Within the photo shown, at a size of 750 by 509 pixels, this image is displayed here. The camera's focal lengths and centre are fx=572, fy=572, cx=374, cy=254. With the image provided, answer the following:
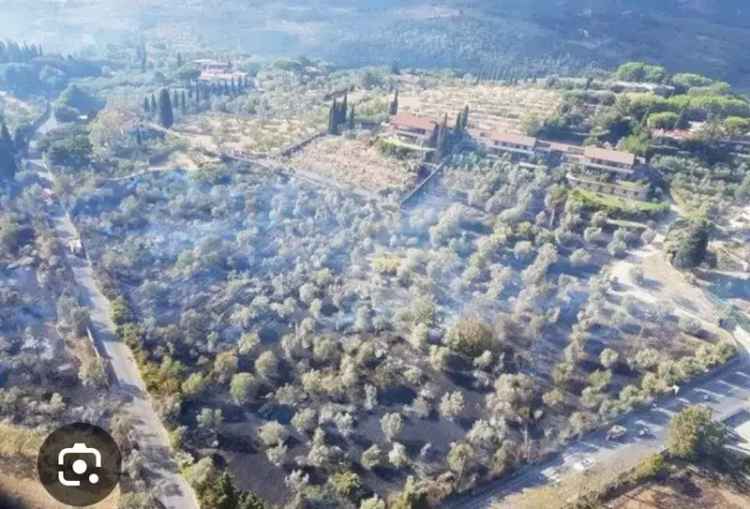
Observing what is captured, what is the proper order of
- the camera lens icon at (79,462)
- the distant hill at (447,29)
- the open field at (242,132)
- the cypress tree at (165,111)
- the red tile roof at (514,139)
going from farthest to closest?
the distant hill at (447,29) < the cypress tree at (165,111) < the open field at (242,132) < the red tile roof at (514,139) < the camera lens icon at (79,462)

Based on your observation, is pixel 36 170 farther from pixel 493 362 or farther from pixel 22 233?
pixel 493 362

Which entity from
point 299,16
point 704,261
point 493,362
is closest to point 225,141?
point 493,362

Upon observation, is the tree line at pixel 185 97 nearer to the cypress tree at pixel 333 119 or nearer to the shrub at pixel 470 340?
the cypress tree at pixel 333 119

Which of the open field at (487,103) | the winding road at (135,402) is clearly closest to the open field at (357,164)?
the open field at (487,103)

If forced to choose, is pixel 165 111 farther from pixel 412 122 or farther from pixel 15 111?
pixel 412 122

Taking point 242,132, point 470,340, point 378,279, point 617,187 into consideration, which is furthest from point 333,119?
point 470,340
